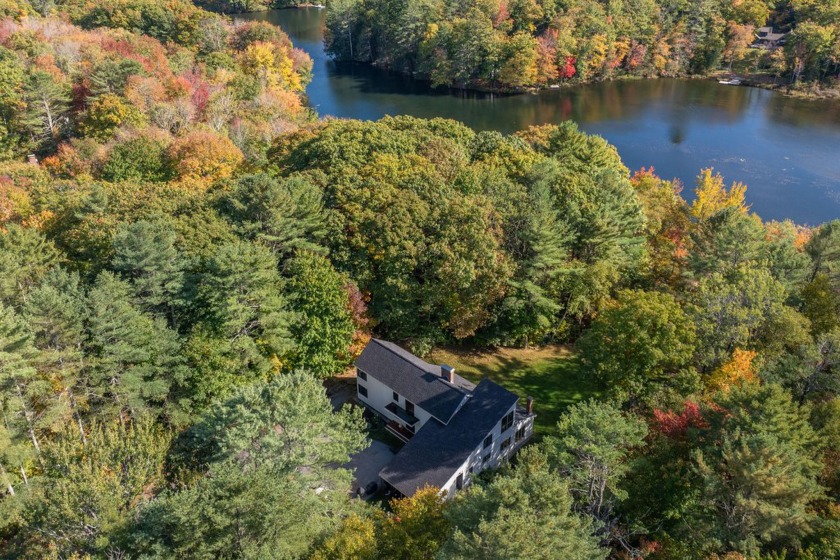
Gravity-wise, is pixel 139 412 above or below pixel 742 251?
below

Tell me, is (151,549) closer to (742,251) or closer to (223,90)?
(742,251)

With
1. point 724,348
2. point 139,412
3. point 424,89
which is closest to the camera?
point 139,412

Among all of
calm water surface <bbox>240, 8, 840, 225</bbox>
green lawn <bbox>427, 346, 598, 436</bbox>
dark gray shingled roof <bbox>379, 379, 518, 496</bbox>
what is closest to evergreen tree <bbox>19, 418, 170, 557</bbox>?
dark gray shingled roof <bbox>379, 379, 518, 496</bbox>

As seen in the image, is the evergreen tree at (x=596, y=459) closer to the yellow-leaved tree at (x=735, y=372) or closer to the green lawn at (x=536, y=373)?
the yellow-leaved tree at (x=735, y=372)

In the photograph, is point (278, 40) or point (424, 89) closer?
point (278, 40)

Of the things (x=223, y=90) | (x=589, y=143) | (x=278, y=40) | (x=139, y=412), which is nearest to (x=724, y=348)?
(x=589, y=143)

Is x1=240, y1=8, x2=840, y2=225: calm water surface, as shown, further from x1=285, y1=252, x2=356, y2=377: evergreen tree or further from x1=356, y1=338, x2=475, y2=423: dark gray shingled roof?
x1=285, y1=252, x2=356, y2=377: evergreen tree

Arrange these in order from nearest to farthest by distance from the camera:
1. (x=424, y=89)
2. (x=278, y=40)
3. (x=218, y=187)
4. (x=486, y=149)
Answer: (x=218, y=187)
(x=486, y=149)
(x=278, y=40)
(x=424, y=89)
